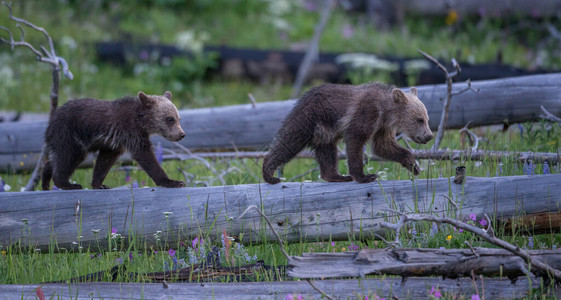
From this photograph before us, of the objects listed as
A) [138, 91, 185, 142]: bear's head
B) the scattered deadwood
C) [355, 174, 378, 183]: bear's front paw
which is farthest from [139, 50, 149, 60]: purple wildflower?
the scattered deadwood

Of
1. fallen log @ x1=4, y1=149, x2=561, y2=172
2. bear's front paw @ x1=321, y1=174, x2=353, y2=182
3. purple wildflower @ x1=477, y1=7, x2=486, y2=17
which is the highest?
purple wildflower @ x1=477, y1=7, x2=486, y2=17

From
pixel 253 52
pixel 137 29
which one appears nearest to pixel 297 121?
pixel 253 52

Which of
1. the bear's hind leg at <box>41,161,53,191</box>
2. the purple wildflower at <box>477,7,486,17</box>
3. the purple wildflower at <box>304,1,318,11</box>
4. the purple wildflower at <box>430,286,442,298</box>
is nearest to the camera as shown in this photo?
the purple wildflower at <box>430,286,442,298</box>

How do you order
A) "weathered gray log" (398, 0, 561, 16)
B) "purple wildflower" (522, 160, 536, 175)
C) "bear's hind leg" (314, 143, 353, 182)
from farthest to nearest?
"weathered gray log" (398, 0, 561, 16)
"bear's hind leg" (314, 143, 353, 182)
"purple wildflower" (522, 160, 536, 175)

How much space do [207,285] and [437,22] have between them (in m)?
13.6

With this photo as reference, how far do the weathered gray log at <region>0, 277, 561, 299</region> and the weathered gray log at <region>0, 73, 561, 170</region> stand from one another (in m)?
3.59

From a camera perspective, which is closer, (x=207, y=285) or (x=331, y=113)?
(x=207, y=285)

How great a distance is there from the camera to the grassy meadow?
15.6 ft

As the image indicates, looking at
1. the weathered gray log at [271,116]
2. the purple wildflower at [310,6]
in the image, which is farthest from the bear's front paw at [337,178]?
the purple wildflower at [310,6]

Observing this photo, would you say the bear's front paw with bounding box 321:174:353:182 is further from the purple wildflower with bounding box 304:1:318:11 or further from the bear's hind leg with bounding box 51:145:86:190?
the purple wildflower with bounding box 304:1:318:11

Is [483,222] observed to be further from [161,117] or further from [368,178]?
[161,117]

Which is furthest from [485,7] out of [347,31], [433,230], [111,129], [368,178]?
[111,129]

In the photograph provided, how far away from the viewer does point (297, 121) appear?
534 centimetres

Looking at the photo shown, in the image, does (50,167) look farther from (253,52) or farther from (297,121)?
(253,52)
